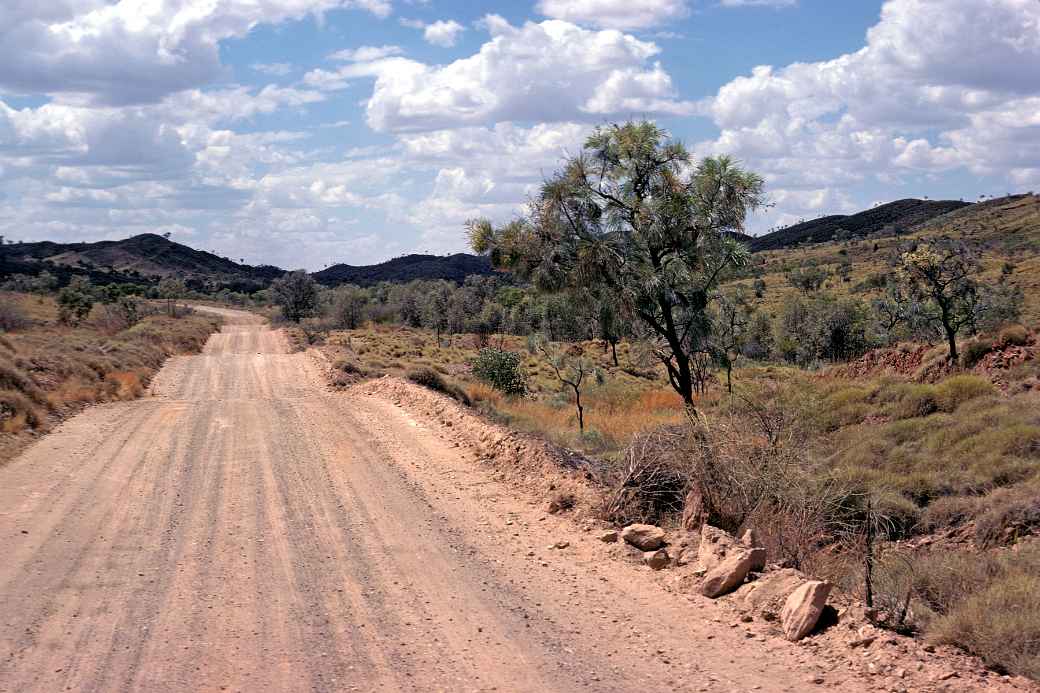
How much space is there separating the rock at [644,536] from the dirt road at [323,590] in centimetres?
45

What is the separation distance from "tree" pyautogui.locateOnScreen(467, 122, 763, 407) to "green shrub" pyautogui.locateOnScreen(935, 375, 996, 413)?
26.3ft

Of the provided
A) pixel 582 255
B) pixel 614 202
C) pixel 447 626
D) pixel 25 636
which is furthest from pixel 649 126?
pixel 25 636

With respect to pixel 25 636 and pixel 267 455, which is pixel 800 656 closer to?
pixel 25 636

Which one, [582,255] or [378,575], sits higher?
[582,255]

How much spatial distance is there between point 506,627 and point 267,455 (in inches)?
345

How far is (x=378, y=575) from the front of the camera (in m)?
7.99

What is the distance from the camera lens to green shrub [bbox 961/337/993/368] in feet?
88.3

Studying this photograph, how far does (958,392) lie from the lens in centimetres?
2123

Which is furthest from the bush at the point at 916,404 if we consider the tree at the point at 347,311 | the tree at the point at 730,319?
the tree at the point at 347,311

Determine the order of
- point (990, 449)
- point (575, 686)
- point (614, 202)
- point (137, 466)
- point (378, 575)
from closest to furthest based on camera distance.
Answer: point (575, 686) → point (378, 575) → point (137, 466) → point (990, 449) → point (614, 202)

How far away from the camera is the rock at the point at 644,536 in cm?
851

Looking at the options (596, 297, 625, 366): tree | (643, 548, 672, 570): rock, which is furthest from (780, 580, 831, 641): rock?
(596, 297, 625, 366): tree

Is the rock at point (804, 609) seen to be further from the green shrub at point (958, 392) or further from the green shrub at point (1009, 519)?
the green shrub at point (958, 392)

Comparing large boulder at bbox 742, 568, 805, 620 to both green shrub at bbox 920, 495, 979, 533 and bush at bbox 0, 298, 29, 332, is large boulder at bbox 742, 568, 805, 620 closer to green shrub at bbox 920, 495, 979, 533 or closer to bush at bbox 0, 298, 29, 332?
green shrub at bbox 920, 495, 979, 533
